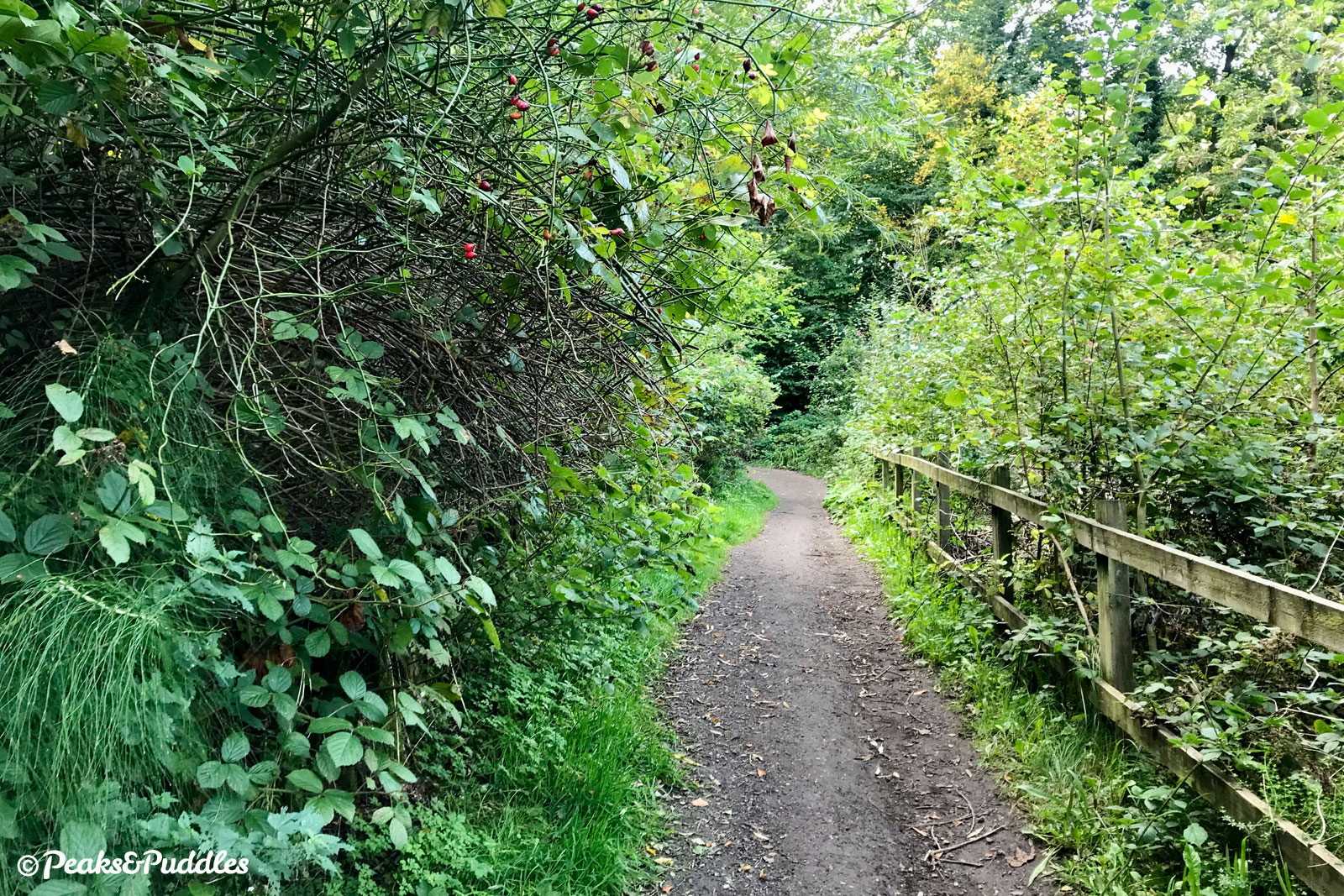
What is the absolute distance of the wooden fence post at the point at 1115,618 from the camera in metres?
3.36

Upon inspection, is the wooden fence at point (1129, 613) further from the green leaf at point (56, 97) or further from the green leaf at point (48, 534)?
the green leaf at point (56, 97)

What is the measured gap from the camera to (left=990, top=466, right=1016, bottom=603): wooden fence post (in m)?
4.82

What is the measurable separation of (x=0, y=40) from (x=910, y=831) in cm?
421

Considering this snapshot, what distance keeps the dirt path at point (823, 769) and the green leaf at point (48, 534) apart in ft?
8.78

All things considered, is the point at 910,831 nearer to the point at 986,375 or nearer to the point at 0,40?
the point at 986,375

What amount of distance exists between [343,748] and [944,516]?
587 centimetres

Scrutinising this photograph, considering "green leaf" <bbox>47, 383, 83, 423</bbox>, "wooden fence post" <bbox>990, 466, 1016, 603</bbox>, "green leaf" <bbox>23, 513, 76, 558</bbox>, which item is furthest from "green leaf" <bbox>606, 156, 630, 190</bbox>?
"wooden fence post" <bbox>990, 466, 1016, 603</bbox>

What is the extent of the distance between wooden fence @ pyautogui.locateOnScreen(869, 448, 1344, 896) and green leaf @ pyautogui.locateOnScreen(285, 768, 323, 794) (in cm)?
306

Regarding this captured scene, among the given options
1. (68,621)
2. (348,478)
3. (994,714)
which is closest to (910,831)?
(994,714)

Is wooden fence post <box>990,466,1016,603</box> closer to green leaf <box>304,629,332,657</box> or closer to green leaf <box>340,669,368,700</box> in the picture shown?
green leaf <box>340,669,368,700</box>

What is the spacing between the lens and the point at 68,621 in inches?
63.9

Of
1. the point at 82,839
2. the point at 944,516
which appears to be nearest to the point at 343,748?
the point at 82,839

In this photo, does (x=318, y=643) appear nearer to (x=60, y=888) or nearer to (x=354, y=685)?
(x=354, y=685)

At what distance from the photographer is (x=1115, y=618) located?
3389mm
